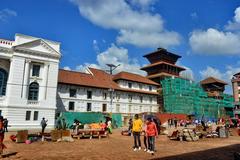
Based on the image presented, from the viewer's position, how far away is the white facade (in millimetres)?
33375

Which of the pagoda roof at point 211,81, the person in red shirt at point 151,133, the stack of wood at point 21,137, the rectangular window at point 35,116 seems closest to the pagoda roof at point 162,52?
the pagoda roof at point 211,81

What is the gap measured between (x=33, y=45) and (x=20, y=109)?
955cm

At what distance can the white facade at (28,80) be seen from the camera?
3338 centimetres

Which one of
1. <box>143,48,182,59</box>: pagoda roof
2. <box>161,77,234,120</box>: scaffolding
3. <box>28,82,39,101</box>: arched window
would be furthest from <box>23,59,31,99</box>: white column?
<box>143,48,182,59</box>: pagoda roof

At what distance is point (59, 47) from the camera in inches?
1543

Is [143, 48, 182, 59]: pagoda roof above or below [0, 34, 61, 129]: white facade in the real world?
above

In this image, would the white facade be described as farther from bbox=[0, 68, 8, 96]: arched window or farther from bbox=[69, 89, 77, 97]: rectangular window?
bbox=[69, 89, 77, 97]: rectangular window

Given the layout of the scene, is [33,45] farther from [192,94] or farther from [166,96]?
[192,94]

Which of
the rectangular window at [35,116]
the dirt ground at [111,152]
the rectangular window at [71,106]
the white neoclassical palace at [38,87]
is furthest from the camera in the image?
the rectangular window at [71,106]

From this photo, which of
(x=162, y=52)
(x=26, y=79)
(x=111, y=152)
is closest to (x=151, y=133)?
(x=111, y=152)

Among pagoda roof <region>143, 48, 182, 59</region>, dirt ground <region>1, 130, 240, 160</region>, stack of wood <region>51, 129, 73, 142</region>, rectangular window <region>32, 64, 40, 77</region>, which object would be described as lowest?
dirt ground <region>1, 130, 240, 160</region>

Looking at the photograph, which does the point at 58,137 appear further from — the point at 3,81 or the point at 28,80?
the point at 3,81

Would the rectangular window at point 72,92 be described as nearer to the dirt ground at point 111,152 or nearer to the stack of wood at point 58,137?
the stack of wood at point 58,137

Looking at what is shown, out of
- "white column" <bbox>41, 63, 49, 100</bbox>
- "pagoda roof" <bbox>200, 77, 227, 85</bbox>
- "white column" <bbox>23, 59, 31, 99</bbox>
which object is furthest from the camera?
"pagoda roof" <bbox>200, 77, 227, 85</bbox>
